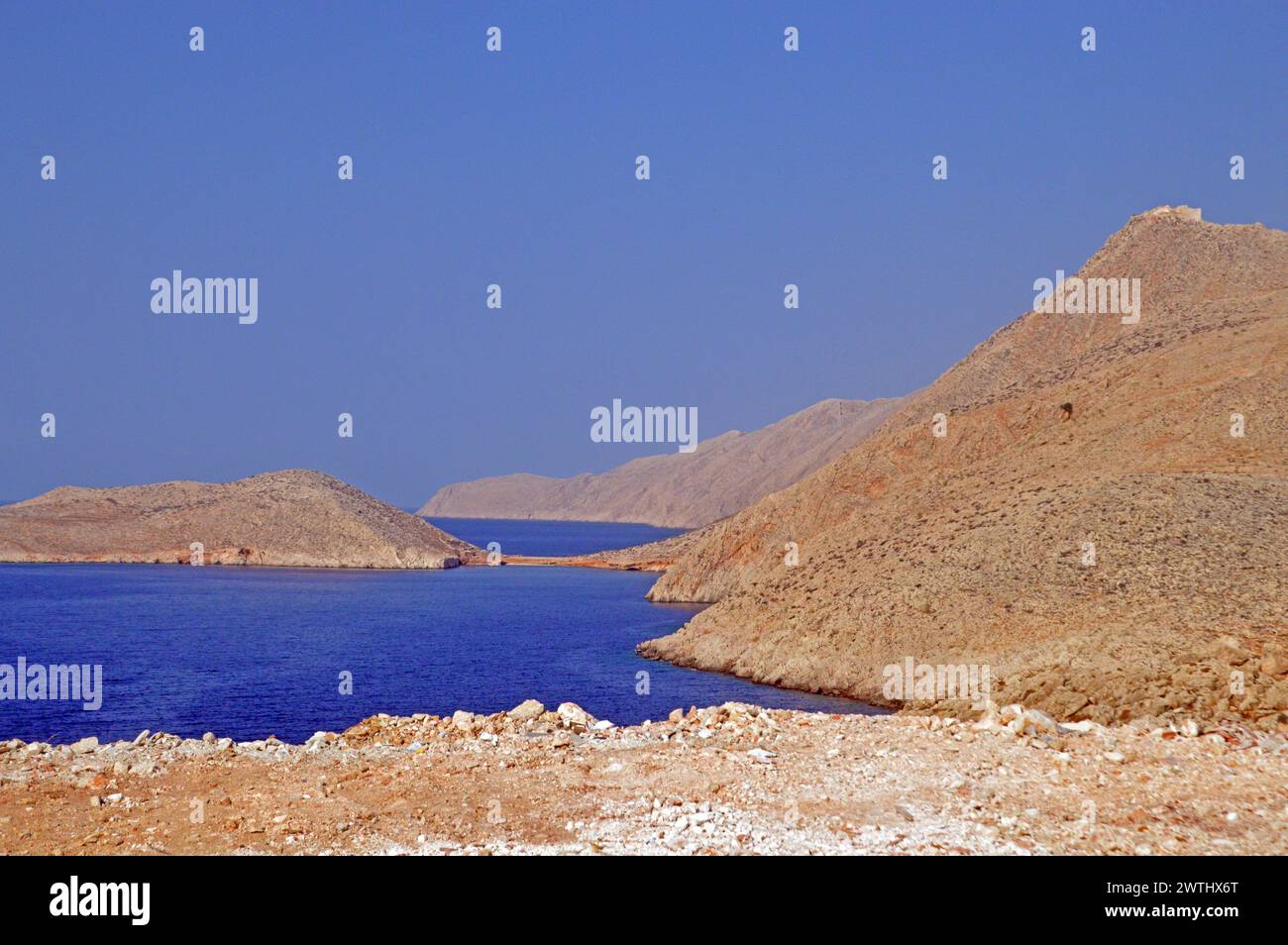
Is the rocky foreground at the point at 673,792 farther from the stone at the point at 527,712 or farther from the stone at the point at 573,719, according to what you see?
the stone at the point at 527,712

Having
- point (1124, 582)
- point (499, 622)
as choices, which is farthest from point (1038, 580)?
point (499, 622)

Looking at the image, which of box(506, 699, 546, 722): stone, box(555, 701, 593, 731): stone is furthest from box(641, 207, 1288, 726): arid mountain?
box(506, 699, 546, 722): stone

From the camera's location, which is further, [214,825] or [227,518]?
[227,518]

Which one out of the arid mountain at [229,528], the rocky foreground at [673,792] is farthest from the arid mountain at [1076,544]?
the arid mountain at [229,528]

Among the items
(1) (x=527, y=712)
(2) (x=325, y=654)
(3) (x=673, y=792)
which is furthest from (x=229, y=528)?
(3) (x=673, y=792)

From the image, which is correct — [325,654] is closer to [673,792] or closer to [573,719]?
[573,719]

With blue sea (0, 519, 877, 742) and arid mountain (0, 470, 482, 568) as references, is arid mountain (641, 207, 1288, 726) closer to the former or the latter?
blue sea (0, 519, 877, 742)

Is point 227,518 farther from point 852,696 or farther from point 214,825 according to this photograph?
point 214,825
